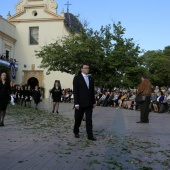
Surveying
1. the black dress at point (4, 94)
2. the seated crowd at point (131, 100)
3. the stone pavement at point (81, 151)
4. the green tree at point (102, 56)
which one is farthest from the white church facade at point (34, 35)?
the stone pavement at point (81, 151)

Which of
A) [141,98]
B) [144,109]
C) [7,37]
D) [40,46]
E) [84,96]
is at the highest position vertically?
[7,37]

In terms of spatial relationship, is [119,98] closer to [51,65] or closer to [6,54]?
[51,65]

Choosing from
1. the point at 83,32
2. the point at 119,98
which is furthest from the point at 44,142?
the point at 83,32

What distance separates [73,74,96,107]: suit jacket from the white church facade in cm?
3365

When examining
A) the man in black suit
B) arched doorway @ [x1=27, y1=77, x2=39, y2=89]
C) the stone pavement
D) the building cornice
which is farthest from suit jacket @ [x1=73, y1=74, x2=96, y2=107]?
arched doorway @ [x1=27, y1=77, x2=39, y2=89]

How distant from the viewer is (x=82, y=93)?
830 centimetres

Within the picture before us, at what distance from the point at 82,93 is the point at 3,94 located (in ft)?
11.3

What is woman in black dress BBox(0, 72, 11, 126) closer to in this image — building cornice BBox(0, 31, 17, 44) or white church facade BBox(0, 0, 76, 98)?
building cornice BBox(0, 31, 17, 44)

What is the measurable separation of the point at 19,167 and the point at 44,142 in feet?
7.74

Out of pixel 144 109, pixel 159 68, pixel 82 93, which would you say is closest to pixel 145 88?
pixel 144 109

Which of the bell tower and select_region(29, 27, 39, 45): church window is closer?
the bell tower

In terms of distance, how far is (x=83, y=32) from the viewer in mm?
32875

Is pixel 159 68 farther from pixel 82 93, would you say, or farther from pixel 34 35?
pixel 82 93

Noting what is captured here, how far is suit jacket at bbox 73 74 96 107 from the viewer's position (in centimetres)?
824
